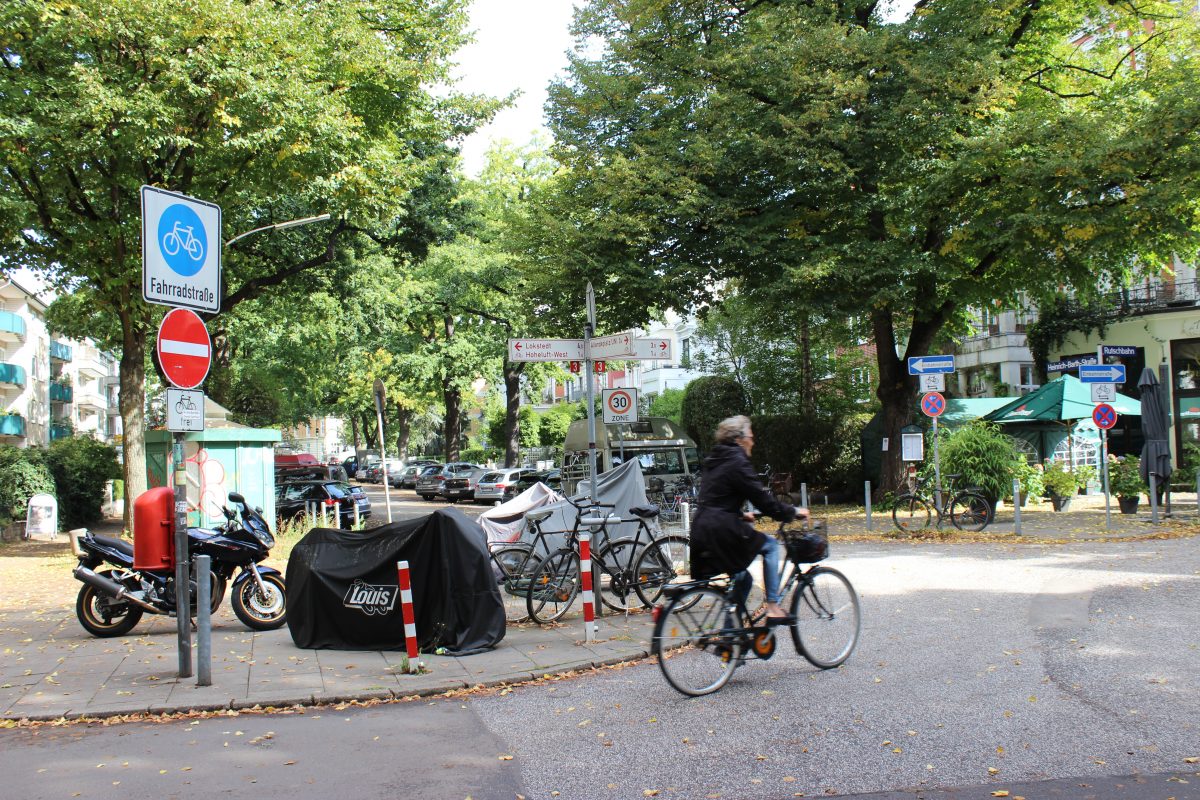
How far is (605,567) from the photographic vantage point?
955cm

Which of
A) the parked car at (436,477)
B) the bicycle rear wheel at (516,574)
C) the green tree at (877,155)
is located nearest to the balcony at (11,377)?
the parked car at (436,477)

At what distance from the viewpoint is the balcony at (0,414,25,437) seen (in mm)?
46625

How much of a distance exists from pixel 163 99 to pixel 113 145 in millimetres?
1184

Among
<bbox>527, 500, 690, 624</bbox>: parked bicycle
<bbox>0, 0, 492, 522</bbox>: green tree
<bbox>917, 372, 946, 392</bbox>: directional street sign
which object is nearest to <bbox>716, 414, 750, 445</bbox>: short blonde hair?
<bbox>527, 500, 690, 624</bbox>: parked bicycle

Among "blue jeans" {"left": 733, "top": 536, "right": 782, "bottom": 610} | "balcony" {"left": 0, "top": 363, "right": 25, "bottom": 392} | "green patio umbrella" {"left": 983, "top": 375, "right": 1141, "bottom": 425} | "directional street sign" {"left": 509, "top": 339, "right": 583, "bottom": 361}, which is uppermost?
"balcony" {"left": 0, "top": 363, "right": 25, "bottom": 392}

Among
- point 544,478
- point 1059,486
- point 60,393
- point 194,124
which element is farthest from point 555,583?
point 60,393

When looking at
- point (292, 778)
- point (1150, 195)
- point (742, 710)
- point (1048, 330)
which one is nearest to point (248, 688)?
point (292, 778)

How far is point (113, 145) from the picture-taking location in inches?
613

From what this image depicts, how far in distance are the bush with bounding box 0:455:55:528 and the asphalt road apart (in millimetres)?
18848

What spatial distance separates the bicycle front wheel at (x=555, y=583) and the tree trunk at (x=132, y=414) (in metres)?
11.4

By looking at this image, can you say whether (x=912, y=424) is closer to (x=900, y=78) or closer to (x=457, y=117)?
(x=900, y=78)

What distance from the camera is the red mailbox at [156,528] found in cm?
820

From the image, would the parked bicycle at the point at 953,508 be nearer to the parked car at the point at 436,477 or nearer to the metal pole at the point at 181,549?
the metal pole at the point at 181,549

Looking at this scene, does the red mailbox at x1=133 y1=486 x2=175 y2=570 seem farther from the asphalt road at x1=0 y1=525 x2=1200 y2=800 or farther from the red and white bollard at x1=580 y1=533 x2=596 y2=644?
the red and white bollard at x1=580 y1=533 x2=596 y2=644
